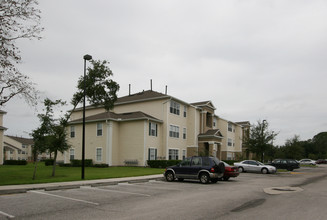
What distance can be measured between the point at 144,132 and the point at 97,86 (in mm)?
9365

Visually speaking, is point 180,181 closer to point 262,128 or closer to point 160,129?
point 160,129

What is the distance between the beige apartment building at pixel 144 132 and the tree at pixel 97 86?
5.88m

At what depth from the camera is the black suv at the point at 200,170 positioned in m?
18.1

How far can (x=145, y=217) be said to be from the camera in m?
8.36

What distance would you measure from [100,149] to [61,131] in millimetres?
15042

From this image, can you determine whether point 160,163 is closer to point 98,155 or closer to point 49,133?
point 98,155

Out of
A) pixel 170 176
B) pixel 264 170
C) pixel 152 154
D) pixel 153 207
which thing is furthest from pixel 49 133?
pixel 264 170

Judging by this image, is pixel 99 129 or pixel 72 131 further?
pixel 72 131

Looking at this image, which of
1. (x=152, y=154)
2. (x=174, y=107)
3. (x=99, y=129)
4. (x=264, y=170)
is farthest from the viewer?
(x=174, y=107)

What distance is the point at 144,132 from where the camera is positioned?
36.0 m

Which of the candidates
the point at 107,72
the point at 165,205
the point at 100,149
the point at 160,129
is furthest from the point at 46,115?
the point at 160,129

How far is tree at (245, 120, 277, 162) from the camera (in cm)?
4116

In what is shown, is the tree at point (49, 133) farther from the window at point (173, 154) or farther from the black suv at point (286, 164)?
the black suv at point (286, 164)

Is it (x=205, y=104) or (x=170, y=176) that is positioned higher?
(x=205, y=104)
